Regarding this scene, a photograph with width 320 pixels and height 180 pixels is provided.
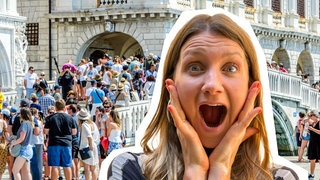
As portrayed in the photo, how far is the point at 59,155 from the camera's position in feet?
41.4

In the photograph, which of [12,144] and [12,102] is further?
[12,102]

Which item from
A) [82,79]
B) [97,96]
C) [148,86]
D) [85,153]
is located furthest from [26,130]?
[82,79]

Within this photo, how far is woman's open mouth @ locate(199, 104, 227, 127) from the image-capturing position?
7.74 feet

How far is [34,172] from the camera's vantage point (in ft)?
43.9

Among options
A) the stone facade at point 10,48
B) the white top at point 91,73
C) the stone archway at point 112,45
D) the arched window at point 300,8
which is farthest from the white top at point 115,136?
the arched window at point 300,8

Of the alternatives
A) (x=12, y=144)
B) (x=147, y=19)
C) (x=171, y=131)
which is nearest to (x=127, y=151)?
(x=171, y=131)

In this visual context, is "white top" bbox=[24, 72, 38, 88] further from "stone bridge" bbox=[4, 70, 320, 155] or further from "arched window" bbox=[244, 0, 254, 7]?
"arched window" bbox=[244, 0, 254, 7]

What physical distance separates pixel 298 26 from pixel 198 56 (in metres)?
44.8

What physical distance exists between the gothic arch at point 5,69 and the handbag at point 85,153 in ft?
44.5

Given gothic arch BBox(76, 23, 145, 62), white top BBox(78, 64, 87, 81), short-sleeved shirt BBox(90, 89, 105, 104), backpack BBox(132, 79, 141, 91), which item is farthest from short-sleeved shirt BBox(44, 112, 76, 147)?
gothic arch BBox(76, 23, 145, 62)

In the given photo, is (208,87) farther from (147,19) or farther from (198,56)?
(147,19)

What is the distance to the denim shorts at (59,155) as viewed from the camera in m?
12.6

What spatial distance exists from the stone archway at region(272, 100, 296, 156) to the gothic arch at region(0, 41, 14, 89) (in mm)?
10893

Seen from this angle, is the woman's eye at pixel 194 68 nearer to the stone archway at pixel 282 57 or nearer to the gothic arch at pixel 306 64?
the stone archway at pixel 282 57
